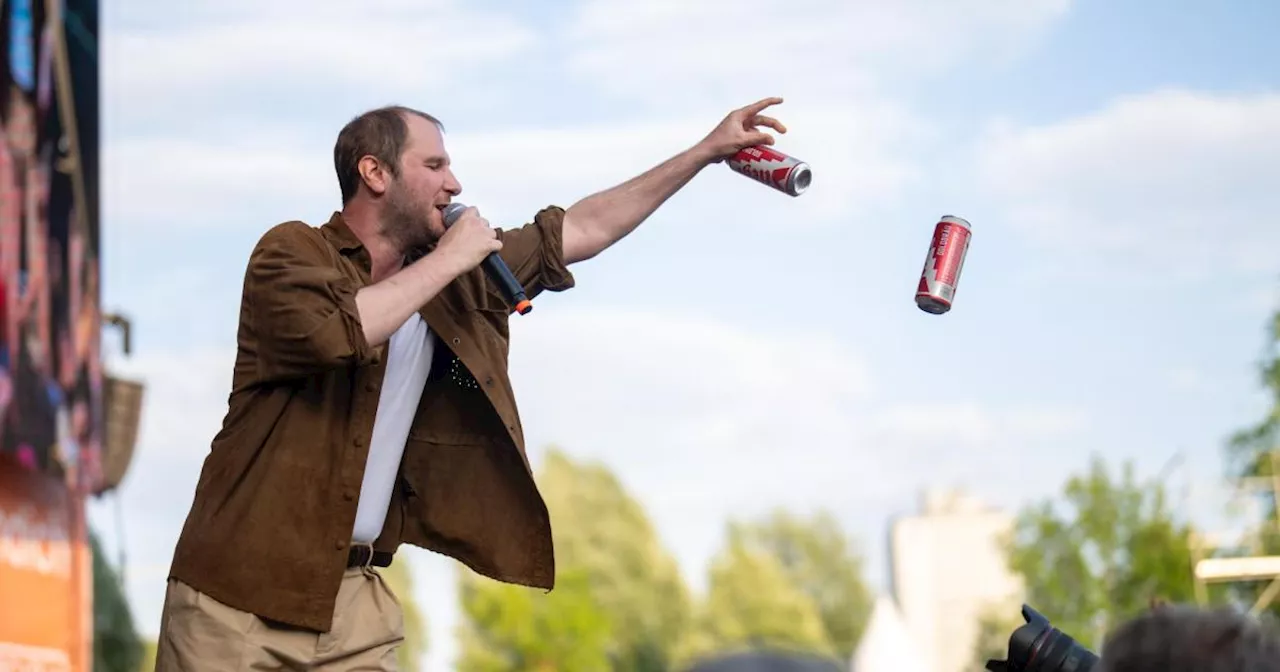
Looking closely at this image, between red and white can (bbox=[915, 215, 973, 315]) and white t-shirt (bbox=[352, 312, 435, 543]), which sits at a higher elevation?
red and white can (bbox=[915, 215, 973, 315])

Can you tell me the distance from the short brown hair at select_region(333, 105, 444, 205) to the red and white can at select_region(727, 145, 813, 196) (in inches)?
33.6

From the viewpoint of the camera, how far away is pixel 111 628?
19312 millimetres

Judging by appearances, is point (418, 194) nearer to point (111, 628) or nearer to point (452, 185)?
point (452, 185)

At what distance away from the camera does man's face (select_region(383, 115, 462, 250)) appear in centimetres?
447

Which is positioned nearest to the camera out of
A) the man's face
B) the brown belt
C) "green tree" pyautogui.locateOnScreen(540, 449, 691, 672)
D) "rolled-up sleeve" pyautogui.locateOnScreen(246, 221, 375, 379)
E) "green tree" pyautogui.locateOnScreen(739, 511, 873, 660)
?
"rolled-up sleeve" pyautogui.locateOnScreen(246, 221, 375, 379)

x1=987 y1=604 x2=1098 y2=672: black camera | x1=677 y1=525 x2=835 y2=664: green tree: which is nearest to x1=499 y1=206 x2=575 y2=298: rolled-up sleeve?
x1=987 y1=604 x2=1098 y2=672: black camera

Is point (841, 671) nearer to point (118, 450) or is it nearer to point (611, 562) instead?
point (118, 450)

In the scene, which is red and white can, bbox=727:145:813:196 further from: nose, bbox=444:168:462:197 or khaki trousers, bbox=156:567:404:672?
khaki trousers, bbox=156:567:404:672

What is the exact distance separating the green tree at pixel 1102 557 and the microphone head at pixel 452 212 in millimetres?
29052

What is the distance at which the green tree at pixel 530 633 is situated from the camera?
133ft

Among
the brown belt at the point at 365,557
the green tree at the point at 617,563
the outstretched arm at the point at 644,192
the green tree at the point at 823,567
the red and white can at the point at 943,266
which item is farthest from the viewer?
the green tree at the point at 823,567

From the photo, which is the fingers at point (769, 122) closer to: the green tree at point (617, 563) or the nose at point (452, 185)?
the nose at point (452, 185)

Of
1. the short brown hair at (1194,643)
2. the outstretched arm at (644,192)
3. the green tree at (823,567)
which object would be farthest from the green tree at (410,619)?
the short brown hair at (1194,643)

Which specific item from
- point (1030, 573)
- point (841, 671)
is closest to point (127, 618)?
point (841, 671)
